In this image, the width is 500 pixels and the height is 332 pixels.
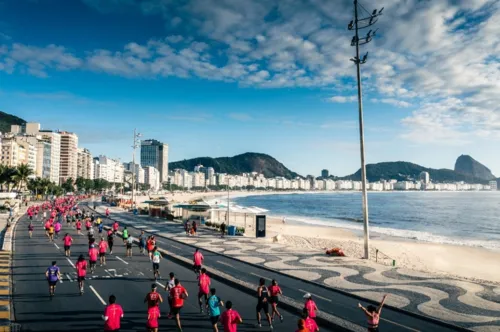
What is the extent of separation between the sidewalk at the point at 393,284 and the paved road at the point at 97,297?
492cm

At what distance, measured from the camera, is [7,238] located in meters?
29.9

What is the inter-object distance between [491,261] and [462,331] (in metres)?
26.6

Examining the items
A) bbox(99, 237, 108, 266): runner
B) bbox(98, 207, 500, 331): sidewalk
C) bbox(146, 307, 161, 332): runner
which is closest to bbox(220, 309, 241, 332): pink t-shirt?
bbox(146, 307, 161, 332): runner

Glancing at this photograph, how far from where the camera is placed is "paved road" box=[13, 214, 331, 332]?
1198 centimetres

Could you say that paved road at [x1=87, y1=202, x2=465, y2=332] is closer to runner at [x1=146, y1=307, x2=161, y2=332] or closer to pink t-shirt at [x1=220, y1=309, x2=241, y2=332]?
pink t-shirt at [x1=220, y1=309, x2=241, y2=332]

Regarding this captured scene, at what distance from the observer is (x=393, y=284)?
1819 centimetres

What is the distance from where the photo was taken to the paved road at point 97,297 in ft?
39.3

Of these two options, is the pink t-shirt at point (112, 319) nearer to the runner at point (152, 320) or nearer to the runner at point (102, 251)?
the runner at point (152, 320)

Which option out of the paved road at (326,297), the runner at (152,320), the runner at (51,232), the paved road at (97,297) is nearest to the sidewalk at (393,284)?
the paved road at (326,297)

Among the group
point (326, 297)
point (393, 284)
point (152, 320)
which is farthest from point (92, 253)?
point (393, 284)

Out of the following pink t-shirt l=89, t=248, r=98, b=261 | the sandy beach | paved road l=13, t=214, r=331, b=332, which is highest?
pink t-shirt l=89, t=248, r=98, b=261

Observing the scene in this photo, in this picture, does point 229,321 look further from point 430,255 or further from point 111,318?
point 430,255

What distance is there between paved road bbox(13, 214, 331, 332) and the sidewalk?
4.92m

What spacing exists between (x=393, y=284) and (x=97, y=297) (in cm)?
1314
